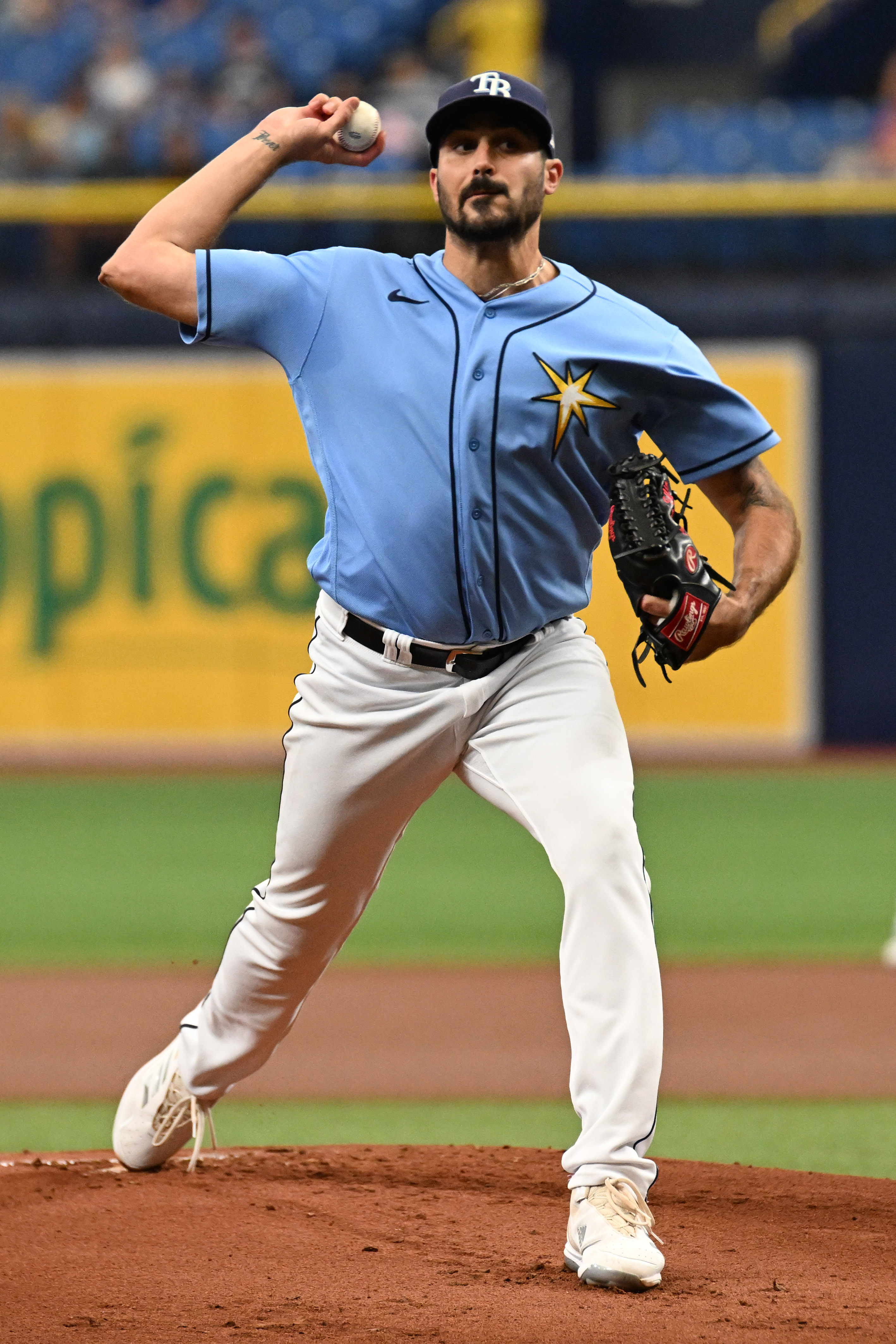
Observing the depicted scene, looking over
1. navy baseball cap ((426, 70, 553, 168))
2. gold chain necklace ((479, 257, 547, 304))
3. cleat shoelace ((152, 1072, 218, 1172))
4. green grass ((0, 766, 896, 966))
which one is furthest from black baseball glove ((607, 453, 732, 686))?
green grass ((0, 766, 896, 966))

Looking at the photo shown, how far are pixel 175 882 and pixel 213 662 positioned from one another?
4.37 meters

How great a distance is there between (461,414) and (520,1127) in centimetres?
215

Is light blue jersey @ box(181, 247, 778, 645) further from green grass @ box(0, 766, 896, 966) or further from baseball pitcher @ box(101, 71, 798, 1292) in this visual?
green grass @ box(0, 766, 896, 966)

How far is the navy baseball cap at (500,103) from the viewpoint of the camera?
335 centimetres

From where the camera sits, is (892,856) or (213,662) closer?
(892,856)

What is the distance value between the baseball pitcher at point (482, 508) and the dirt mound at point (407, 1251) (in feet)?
0.75

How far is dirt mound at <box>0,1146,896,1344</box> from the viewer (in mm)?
2932

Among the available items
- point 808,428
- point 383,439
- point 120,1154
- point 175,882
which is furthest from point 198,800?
point 383,439

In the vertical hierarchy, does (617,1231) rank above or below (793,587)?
below

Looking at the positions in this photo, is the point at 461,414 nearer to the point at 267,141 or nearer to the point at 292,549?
the point at 267,141

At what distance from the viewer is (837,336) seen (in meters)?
13.1

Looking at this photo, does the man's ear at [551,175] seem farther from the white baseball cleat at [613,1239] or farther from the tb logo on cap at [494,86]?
the white baseball cleat at [613,1239]

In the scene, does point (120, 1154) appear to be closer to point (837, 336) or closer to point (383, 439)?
point (383, 439)

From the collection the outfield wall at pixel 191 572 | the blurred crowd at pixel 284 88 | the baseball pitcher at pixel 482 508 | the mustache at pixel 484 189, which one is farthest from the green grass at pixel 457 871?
the blurred crowd at pixel 284 88
